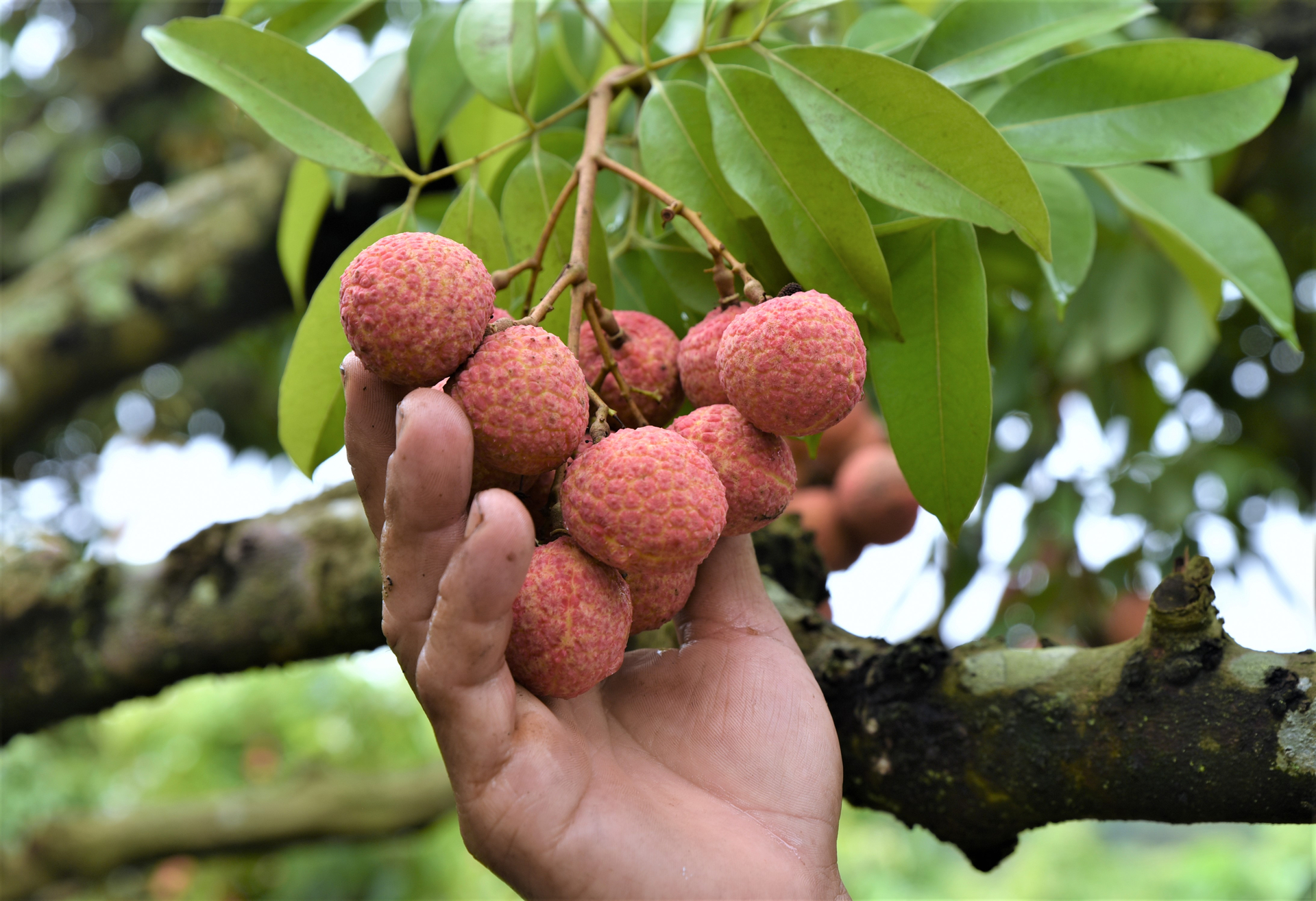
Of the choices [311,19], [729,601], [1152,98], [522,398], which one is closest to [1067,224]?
[1152,98]

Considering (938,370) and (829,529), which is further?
(829,529)

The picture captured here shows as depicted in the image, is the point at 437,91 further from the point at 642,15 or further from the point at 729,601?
the point at 729,601

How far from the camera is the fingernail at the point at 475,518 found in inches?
25.7

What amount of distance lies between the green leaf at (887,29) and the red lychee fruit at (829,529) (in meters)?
0.78

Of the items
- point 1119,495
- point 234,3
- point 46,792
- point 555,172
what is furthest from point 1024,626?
point 46,792

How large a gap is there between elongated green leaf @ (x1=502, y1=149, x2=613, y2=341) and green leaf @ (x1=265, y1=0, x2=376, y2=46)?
349 millimetres

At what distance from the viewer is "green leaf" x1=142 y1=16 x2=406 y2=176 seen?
3.07 ft

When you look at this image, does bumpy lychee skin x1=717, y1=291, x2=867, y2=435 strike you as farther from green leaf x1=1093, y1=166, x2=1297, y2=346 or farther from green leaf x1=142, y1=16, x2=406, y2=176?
green leaf x1=1093, y1=166, x2=1297, y2=346

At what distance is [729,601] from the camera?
966mm

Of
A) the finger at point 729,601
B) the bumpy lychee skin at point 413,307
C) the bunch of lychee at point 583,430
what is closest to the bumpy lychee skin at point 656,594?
the bunch of lychee at point 583,430

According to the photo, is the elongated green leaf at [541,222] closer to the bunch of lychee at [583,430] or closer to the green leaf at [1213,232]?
the bunch of lychee at [583,430]

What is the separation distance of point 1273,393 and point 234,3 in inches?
88.9

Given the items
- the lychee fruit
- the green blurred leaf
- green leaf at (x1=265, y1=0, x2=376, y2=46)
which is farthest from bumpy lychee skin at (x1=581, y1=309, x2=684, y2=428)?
the lychee fruit

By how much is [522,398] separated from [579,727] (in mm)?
303
